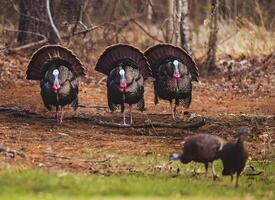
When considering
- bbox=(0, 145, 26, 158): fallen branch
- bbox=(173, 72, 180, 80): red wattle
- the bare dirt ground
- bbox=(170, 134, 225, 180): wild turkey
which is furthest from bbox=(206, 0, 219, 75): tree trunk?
bbox=(170, 134, 225, 180): wild turkey

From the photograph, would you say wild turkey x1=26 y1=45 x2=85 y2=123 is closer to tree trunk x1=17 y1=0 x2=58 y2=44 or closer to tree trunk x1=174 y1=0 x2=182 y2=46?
tree trunk x1=174 y1=0 x2=182 y2=46

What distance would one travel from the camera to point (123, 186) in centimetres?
901

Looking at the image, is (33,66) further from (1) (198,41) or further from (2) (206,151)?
(1) (198,41)

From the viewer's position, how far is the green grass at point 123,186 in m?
8.36

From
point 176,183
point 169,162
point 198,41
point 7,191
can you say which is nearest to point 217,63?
point 198,41

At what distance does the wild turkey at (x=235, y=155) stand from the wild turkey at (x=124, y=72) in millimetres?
4596

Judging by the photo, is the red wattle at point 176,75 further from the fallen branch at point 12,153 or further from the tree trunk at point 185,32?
the tree trunk at point 185,32

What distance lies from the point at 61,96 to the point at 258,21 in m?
14.4

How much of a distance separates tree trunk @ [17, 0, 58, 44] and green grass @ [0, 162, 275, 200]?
12.2 metres

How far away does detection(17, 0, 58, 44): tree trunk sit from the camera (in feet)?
72.6

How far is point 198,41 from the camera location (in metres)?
26.5

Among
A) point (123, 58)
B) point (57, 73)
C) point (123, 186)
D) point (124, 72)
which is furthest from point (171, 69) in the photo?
point (123, 186)

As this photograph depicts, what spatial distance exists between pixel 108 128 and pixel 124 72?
106 cm

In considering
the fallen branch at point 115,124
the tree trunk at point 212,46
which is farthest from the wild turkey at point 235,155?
the tree trunk at point 212,46
